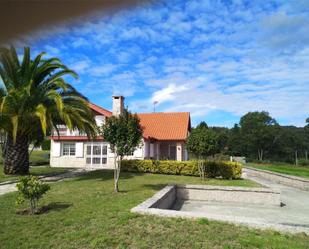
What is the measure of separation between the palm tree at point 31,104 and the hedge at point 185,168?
5176 mm

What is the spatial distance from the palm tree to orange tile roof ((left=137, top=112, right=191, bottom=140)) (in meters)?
11.8

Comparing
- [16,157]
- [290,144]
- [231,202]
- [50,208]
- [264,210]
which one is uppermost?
[290,144]

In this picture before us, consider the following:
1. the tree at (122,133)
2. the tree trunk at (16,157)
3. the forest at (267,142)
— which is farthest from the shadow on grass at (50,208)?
the forest at (267,142)

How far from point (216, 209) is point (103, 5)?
36.5 feet

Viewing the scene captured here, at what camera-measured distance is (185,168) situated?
20.0 meters

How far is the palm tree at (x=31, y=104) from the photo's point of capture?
48.1ft

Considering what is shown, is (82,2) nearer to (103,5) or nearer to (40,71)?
(103,5)

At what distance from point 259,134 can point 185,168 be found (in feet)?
199

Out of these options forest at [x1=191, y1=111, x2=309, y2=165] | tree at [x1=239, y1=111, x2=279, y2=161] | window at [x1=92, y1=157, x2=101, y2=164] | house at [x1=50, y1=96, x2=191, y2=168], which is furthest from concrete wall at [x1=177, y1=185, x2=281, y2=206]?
tree at [x1=239, y1=111, x2=279, y2=161]

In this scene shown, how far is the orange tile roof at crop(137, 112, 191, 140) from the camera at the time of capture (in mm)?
28469

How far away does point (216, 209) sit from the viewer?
11211 millimetres

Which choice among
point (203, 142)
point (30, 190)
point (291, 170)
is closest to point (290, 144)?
point (291, 170)

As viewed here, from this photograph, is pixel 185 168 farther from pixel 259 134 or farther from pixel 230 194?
pixel 259 134

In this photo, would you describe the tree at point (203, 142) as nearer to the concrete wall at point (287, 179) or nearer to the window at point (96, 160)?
the concrete wall at point (287, 179)
